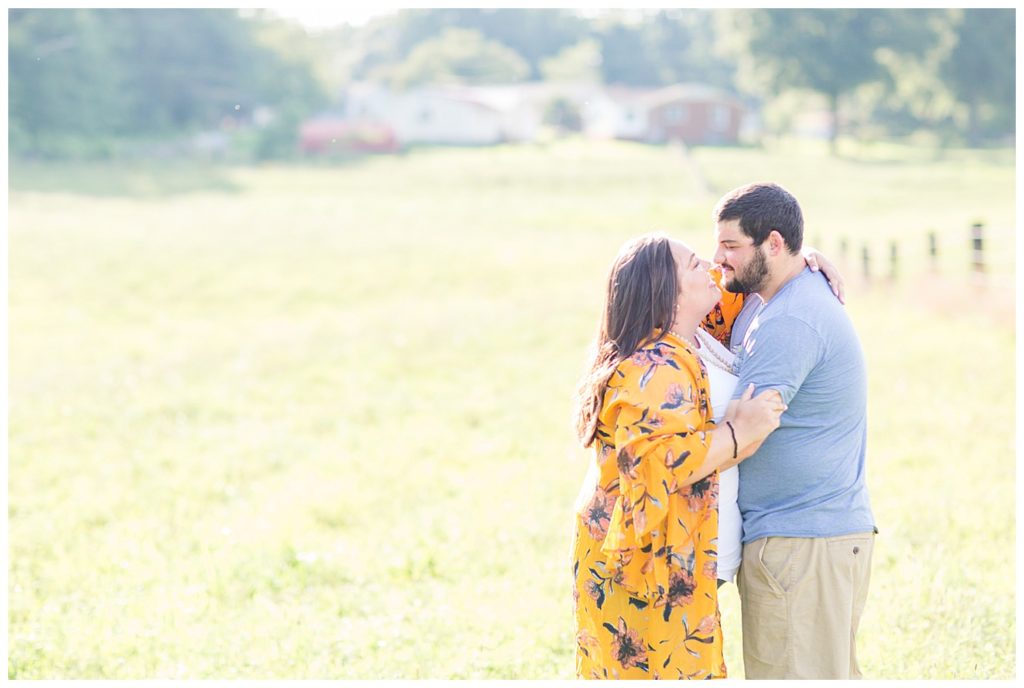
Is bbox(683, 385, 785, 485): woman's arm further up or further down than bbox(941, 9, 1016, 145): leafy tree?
further down

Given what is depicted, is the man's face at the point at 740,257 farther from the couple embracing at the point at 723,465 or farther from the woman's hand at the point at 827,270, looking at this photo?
the woman's hand at the point at 827,270

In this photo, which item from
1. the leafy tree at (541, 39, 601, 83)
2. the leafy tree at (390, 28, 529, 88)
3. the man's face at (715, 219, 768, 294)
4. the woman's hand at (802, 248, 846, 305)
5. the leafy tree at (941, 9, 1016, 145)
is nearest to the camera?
the man's face at (715, 219, 768, 294)

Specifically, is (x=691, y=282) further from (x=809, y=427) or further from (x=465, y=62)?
(x=465, y=62)

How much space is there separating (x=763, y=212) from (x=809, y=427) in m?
0.68

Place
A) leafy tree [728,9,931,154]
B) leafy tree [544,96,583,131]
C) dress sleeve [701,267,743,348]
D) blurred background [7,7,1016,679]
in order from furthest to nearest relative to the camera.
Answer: leafy tree [544,96,583,131], leafy tree [728,9,931,154], blurred background [7,7,1016,679], dress sleeve [701,267,743,348]

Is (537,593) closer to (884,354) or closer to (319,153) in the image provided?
(884,354)

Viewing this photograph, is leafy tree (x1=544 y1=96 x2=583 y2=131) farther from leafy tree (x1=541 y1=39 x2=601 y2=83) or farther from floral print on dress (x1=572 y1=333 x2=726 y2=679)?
floral print on dress (x1=572 y1=333 x2=726 y2=679)

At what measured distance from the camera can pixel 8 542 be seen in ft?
23.2

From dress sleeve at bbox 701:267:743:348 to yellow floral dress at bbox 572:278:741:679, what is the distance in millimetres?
533

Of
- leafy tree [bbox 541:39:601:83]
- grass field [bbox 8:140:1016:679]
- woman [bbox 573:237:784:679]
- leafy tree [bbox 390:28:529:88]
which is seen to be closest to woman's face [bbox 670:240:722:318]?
woman [bbox 573:237:784:679]

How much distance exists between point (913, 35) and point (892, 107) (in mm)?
8884

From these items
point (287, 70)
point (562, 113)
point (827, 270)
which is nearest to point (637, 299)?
point (827, 270)

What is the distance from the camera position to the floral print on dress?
320cm

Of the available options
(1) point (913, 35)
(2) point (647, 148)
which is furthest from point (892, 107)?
(2) point (647, 148)
